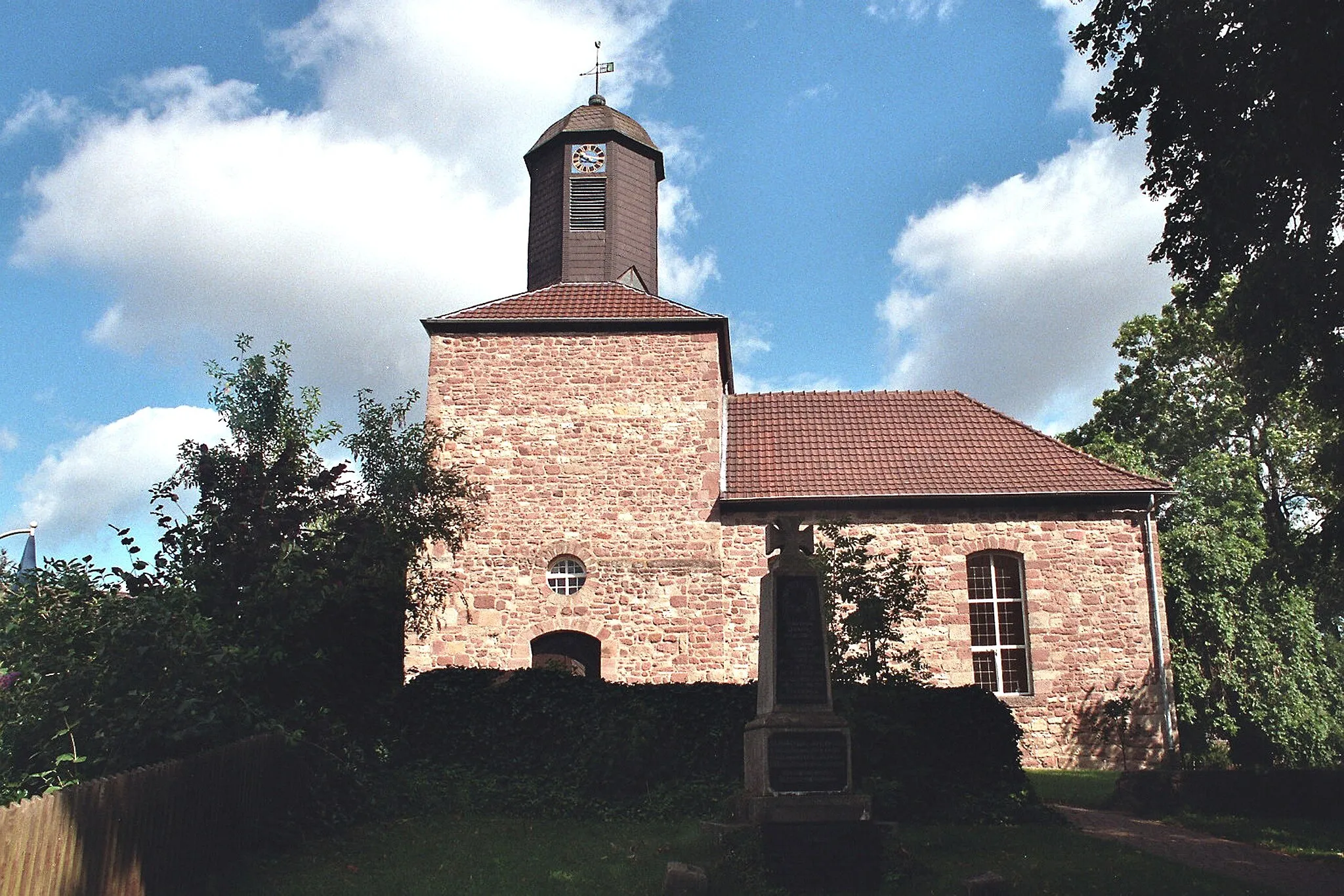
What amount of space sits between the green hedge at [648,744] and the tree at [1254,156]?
431 centimetres

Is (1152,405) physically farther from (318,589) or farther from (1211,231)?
(318,589)

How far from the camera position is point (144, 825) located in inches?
284

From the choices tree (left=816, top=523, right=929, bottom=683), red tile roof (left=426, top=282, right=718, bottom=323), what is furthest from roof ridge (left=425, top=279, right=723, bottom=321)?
tree (left=816, top=523, right=929, bottom=683)

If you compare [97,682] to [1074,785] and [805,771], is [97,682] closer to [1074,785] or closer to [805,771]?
[805,771]

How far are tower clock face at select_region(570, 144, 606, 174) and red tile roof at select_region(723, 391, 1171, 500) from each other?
5.20 m

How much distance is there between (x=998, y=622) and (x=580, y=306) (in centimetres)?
915

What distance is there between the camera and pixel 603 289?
19.5 meters

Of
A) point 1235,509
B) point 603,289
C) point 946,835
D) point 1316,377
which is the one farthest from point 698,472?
point 1235,509

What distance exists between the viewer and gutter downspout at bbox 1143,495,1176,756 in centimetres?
1647

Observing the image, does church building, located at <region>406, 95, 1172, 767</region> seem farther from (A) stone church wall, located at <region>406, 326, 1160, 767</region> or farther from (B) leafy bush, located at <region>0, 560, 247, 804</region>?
(B) leafy bush, located at <region>0, 560, 247, 804</region>

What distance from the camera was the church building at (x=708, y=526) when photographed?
1691 cm

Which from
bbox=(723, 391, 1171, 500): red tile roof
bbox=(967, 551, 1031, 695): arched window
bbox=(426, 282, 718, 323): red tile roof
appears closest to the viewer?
bbox=(967, 551, 1031, 695): arched window

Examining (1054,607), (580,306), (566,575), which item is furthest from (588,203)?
(1054,607)

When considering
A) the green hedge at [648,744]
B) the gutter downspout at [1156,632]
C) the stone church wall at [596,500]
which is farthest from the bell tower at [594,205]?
the gutter downspout at [1156,632]
